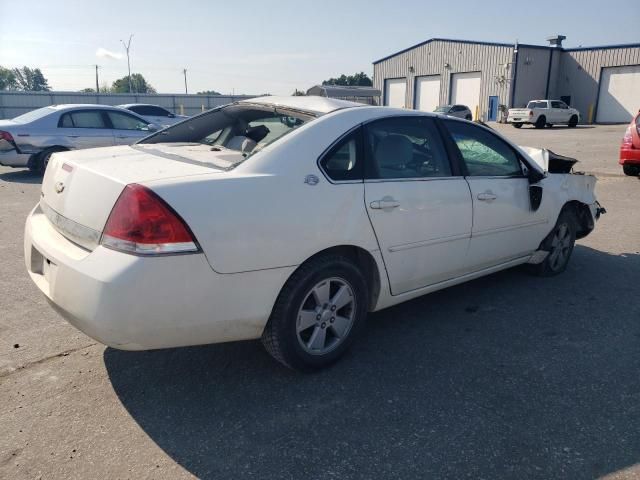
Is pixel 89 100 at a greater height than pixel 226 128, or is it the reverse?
pixel 89 100

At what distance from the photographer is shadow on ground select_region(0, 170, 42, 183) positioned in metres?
10.4

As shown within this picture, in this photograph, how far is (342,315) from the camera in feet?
10.6

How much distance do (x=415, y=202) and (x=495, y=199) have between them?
944mm

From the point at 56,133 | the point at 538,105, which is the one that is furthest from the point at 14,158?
the point at 538,105

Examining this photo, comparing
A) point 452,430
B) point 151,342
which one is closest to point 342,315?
point 452,430

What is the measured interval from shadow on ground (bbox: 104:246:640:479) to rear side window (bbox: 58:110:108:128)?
8.64 m

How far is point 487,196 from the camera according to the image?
391 cm

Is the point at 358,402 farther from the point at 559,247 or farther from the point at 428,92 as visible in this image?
the point at 428,92

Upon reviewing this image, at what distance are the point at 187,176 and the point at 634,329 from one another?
132 inches

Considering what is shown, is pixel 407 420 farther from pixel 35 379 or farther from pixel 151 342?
pixel 35 379

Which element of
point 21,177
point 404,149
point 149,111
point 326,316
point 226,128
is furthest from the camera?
point 149,111

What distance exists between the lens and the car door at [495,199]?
3.87m

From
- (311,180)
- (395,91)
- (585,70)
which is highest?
(585,70)

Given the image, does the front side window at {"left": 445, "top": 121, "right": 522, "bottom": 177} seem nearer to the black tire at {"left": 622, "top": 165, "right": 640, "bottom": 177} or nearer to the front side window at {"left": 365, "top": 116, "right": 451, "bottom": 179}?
the front side window at {"left": 365, "top": 116, "right": 451, "bottom": 179}
